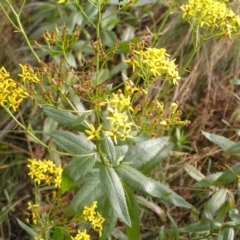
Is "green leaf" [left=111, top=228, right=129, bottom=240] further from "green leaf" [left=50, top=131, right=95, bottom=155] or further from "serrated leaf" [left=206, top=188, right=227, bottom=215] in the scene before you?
"green leaf" [left=50, top=131, right=95, bottom=155]

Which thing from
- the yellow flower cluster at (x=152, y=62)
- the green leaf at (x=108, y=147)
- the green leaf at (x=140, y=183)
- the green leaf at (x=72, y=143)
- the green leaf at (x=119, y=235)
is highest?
the yellow flower cluster at (x=152, y=62)

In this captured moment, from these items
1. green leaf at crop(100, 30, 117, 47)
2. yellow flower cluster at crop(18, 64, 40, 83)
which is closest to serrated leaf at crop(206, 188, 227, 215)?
yellow flower cluster at crop(18, 64, 40, 83)

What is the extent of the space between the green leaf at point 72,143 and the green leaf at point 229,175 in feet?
2.51

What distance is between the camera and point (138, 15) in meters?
4.47

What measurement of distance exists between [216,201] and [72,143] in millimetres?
942

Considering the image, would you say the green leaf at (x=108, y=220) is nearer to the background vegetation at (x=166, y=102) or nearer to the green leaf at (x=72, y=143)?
the green leaf at (x=72, y=143)

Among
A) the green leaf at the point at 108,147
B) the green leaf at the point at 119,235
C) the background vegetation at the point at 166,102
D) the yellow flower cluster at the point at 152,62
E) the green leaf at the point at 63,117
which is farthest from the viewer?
the background vegetation at the point at 166,102

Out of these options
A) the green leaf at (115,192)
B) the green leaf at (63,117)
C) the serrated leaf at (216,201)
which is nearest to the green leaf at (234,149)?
the serrated leaf at (216,201)

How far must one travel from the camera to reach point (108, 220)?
2.94m

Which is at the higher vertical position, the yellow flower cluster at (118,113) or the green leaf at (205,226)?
the yellow flower cluster at (118,113)

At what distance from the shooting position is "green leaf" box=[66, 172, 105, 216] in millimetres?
2844

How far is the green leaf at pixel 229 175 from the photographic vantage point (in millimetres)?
3000

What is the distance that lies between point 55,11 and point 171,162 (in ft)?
4.78

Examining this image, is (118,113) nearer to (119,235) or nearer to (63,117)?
(63,117)
